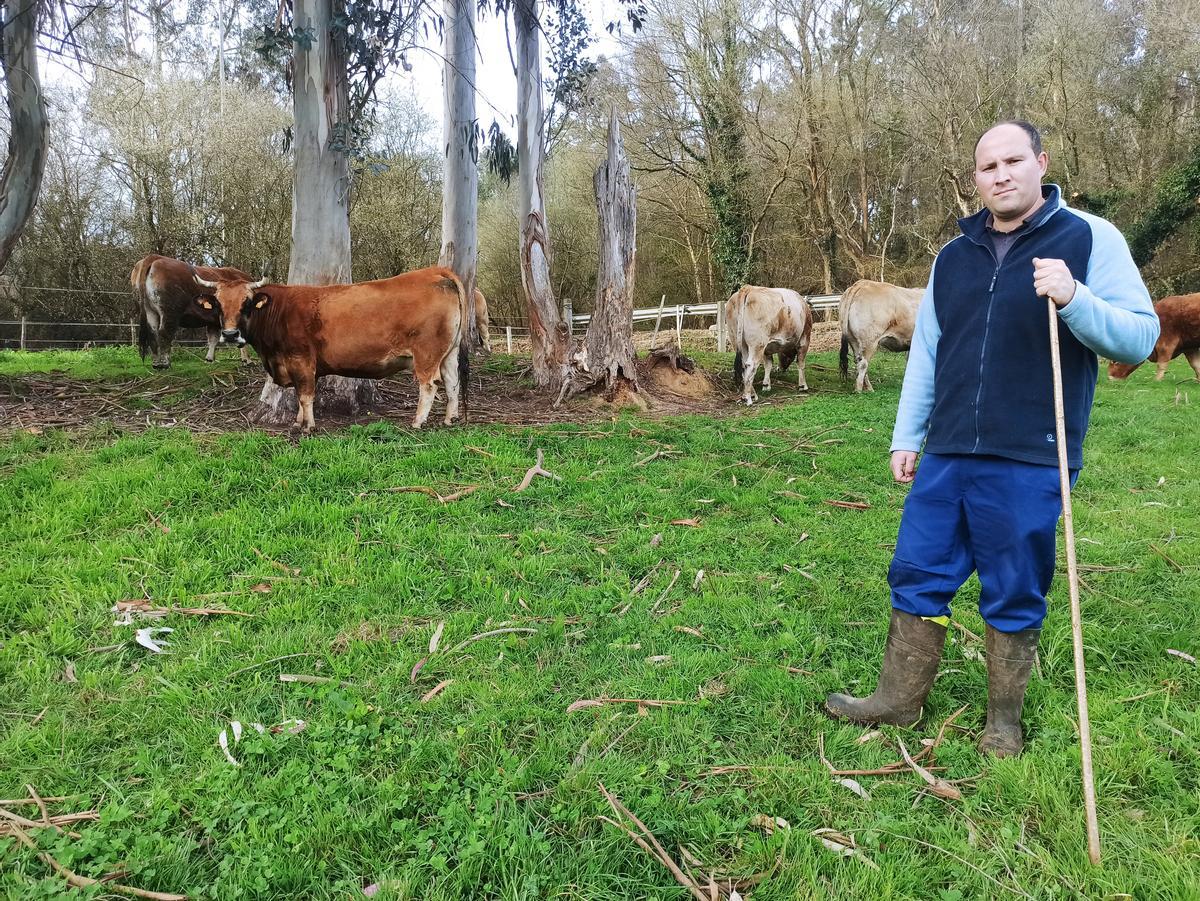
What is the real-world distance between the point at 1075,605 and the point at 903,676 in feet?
2.72

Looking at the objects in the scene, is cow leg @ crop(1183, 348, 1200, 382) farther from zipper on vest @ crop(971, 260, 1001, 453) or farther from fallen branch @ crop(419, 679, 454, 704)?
fallen branch @ crop(419, 679, 454, 704)

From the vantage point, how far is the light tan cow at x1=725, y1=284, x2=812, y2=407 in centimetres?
1096

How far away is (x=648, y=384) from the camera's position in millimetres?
10719

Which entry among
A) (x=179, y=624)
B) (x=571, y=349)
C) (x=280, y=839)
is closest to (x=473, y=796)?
(x=280, y=839)

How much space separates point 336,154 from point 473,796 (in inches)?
276

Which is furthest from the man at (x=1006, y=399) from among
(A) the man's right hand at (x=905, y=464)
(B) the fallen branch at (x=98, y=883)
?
(B) the fallen branch at (x=98, y=883)

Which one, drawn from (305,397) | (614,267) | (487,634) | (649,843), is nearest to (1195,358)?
(614,267)

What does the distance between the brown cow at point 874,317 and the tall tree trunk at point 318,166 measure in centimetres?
820

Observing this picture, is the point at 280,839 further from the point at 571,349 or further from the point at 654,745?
the point at 571,349

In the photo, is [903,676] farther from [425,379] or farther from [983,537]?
[425,379]

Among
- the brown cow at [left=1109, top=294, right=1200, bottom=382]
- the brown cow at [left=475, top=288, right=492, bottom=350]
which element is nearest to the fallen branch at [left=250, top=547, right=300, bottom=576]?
the brown cow at [left=475, top=288, right=492, bottom=350]

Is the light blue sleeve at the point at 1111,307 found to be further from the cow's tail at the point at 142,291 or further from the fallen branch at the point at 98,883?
the cow's tail at the point at 142,291

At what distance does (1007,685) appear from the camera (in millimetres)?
2555

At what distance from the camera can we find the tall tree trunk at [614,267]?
377 inches
